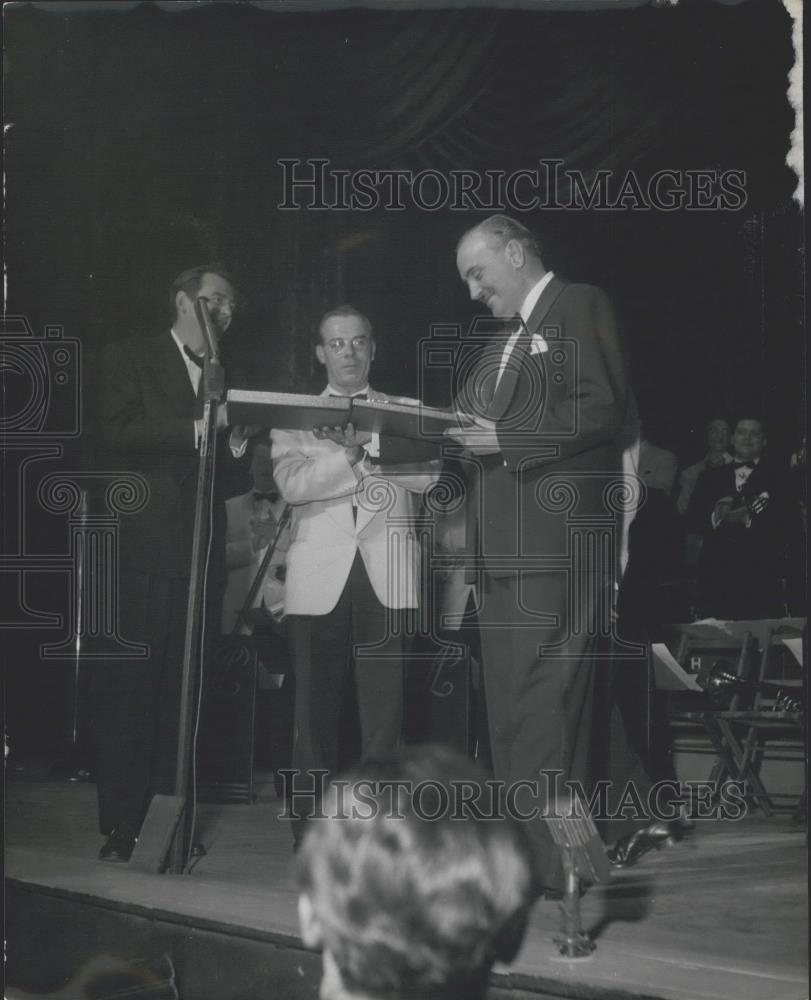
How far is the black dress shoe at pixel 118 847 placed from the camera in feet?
12.4

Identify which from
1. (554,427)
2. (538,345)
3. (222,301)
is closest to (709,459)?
(554,427)

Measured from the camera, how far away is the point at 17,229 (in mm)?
3881

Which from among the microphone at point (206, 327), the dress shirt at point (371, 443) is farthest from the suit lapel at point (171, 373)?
the dress shirt at point (371, 443)

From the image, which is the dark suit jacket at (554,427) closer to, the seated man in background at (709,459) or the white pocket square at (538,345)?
the white pocket square at (538,345)

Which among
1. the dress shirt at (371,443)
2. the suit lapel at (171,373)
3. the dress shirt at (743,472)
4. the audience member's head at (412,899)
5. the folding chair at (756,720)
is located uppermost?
the suit lapel at (171,373)

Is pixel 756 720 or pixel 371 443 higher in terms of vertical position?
pixel 371 443

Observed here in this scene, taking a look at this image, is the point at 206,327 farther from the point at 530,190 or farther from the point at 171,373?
the point at 530,190

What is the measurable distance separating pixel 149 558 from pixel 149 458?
312 millimetres

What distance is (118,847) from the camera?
3.80 meters

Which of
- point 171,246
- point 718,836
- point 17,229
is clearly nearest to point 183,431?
point 171,246

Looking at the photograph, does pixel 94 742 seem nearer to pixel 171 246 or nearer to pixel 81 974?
pixel 81 974

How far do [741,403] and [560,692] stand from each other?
1.01 metres

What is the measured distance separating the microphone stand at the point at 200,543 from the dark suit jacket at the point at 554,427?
82cm

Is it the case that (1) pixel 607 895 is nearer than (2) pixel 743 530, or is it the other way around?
(1) pixel 607 895
